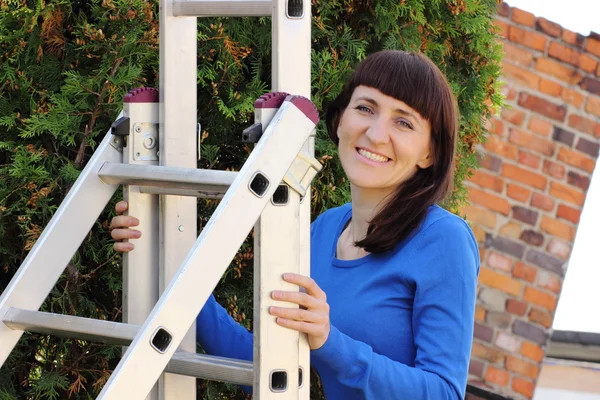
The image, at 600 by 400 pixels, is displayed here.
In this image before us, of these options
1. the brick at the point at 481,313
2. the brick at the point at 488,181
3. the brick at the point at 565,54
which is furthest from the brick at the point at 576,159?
the brick at the point at 481,313

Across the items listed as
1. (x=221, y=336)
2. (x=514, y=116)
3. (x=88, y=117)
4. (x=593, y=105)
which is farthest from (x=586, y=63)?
(x=221, y=336)

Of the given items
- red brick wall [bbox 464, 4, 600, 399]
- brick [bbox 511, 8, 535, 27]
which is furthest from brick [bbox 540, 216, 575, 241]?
brick [bbox 511, 8, 535, 27]

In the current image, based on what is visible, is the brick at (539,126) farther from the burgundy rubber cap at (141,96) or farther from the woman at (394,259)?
the burgundy rubber cap at (141,96)

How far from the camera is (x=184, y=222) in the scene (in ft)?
6.91

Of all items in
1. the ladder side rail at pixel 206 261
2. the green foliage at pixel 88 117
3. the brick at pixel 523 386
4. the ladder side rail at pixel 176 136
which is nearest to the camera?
the ladder side rail at pixel 206 261

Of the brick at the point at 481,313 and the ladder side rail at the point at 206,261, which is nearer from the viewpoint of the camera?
the ladder side rail at the point at 206,261

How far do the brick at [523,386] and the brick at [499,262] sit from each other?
537 mm

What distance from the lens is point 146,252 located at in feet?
6.91

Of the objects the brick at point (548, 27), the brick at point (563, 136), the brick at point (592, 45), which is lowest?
the brick at point (563, 136)

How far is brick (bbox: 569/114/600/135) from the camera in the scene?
5020 millimetres

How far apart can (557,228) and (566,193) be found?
0.18 metres

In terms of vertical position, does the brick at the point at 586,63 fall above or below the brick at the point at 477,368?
above

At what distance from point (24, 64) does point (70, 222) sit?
83 centimetres

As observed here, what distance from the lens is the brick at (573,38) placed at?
5004mm
